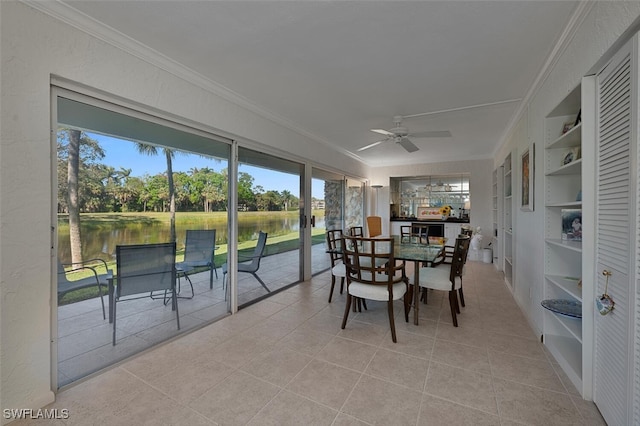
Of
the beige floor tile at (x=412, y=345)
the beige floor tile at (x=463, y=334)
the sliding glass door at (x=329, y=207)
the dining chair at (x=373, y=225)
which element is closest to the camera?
the beige floor tile at (x=412, y=345)

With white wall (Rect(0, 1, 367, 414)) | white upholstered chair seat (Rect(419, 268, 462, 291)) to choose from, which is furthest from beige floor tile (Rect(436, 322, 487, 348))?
white wall (Rect(0, 1, 367, 414))

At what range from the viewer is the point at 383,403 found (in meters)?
1.68

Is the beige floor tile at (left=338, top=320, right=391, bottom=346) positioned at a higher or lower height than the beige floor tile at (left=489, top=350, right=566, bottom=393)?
lower

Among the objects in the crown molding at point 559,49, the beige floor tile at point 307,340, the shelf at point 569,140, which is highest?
the crown molding at point 559,49

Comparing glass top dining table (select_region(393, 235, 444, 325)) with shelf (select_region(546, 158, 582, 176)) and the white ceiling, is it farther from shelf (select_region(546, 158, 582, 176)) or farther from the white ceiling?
the white ceiling

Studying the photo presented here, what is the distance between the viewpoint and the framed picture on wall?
8.86ft

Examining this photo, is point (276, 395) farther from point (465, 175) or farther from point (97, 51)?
point (465, 175)

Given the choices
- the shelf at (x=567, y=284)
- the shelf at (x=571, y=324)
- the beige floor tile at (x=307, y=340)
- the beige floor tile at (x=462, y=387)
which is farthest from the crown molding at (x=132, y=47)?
the shelf at (x=571, y=324)

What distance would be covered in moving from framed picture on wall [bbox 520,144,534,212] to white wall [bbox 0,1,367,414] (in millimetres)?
3905

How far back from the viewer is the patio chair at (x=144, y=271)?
2229 mm

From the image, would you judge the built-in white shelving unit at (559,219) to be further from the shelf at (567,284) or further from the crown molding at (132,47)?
the crown molding at (132,47)

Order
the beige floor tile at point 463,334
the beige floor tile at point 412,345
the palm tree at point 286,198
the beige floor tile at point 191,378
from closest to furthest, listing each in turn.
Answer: the beige floor tile at point 191,378
the beige floor tile at point 412,345
the beige floor tile at point 463,334
the palm tree at point 286,198

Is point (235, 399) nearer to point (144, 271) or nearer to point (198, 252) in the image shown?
point (144, 271)

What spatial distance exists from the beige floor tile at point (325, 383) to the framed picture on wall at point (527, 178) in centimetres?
249
